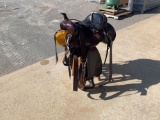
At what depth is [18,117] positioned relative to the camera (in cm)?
358

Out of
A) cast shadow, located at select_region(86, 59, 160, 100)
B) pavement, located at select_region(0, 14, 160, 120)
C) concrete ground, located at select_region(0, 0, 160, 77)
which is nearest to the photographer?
pavement, located at select_region(0, 14, 160, 120)

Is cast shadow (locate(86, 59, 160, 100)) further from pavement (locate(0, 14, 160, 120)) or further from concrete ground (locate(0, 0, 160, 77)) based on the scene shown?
concrete ground (locate(0, 0, 160, 77))

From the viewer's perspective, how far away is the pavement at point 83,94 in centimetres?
363

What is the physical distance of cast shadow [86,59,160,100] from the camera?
4137mm

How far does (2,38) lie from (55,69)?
2490mm

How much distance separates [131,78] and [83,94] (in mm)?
1089

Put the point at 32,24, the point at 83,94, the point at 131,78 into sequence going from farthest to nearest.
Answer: the point at 32,24
the point at 131,78
the point at 83,94

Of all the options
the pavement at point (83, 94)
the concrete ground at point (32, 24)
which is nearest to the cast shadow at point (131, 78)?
the pavement at point (83, 94)

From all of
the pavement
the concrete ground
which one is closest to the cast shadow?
the pavement

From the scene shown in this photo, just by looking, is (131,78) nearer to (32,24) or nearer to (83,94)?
(83,94)

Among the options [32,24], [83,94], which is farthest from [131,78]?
[32,24]

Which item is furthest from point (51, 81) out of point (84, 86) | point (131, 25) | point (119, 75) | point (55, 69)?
point (131, 25)

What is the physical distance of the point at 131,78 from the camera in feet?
14.8

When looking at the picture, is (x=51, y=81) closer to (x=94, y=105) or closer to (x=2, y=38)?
(x=94, y=105)
